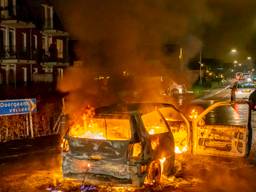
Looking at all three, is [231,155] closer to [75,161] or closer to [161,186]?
[161,186]

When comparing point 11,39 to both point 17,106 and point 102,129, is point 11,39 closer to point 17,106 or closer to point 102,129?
point 17,106

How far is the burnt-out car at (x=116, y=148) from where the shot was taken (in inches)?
279

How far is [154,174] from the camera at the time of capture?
7.49m

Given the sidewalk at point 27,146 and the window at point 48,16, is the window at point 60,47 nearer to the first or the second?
the window at point 48,16

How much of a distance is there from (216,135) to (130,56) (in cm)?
579

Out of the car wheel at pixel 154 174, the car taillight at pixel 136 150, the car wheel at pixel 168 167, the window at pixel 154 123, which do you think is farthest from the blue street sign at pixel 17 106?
the car taillight at pixel 136 150

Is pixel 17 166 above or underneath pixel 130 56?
underneath

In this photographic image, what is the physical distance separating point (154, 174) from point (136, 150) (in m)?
0.62

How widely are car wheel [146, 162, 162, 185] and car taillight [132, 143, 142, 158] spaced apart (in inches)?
13.0

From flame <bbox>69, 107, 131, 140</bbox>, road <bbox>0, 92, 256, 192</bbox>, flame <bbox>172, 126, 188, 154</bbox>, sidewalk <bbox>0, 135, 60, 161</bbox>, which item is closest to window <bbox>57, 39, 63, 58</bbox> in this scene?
sidewalk <bbox>0, 135, 60, 161</bbox>

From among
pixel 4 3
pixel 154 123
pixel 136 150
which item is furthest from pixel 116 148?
pixel 4 3

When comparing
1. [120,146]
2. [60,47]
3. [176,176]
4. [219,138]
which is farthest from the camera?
[60,47]

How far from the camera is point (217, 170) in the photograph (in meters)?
9.22

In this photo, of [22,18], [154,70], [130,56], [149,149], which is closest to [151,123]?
[149,149]
